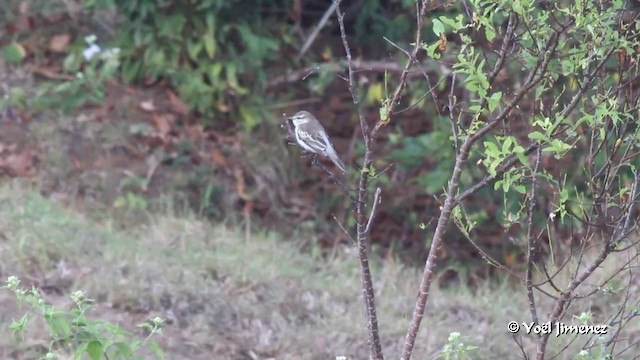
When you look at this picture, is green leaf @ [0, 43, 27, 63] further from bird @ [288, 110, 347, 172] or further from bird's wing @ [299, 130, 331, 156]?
bird's wing @ [299, 130, 331, 156]

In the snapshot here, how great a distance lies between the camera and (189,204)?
9.22m

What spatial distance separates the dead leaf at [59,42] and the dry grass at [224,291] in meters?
2.31

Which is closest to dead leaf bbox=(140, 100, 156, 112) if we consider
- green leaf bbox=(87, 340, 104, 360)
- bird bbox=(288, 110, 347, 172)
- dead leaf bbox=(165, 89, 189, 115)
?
dead leaf bbox=(165, 89, 189, 115)

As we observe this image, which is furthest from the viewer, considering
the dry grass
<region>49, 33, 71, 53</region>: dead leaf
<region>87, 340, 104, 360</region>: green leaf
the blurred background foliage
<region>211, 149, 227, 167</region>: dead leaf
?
<region>49, 33, 71, 53</region>: dead leaf

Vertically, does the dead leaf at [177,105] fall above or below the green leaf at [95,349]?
below

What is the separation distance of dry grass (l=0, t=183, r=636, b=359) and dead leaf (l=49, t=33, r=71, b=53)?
91.1 inches

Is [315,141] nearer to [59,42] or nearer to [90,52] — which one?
[90,52]

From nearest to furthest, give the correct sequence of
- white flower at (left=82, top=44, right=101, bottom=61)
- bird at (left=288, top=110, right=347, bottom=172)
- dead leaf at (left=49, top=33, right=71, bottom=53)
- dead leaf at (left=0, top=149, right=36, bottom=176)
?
bird at (left=288, top=110, right=347, bottom=172), dead leaf at (left=0, top=149, right=36, bottom=176), white flower at (left=82, top=44, right=101, bottom=61), dead leaf at (left=49, top=33, right=71, bottom=53)

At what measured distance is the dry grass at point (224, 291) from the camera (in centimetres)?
652

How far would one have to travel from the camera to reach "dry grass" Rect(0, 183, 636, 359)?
6.52 meters

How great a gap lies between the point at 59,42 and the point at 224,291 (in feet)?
13.9

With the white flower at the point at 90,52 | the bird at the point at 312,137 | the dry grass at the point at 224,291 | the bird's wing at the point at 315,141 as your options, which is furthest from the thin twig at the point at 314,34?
the bird's wing at the point at 315,141

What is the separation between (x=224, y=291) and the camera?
7.12 meters

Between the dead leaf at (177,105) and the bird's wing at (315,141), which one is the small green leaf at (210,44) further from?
the bird's wing at (315,141)
